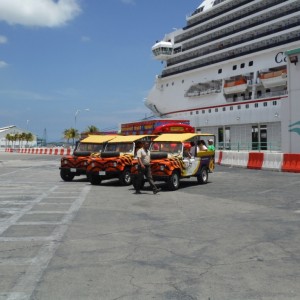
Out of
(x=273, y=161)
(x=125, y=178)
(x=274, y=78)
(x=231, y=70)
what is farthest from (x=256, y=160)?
(x=231, y=70)

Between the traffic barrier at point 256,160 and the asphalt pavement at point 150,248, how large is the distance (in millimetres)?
11054

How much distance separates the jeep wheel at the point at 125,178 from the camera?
1594cm

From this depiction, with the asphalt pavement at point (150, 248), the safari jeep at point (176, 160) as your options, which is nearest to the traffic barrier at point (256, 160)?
the safari jeep at point (176, 160)

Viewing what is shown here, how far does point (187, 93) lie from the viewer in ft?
196

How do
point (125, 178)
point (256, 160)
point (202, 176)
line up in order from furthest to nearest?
point (256, 160) → point (202, 176) → point (125, 178)

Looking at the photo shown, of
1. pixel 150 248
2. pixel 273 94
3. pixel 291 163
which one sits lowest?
pixel 150 248

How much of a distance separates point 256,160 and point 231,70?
32.3 m

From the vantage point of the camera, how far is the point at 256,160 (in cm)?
2348

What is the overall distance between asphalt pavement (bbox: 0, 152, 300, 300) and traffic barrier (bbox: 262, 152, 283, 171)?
31.8 ft

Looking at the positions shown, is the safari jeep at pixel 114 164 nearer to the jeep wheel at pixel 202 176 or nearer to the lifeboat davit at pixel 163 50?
the jeep wheel at pixel 202 176

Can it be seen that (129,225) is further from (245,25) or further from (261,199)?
(245,25)

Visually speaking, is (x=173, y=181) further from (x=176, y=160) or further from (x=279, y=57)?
(x=279, y=57)

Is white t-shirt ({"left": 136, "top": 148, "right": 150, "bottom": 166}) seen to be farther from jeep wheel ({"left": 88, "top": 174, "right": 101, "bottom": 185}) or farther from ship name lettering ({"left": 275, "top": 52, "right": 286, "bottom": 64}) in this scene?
ship name lettering ({"left": 275, "top": 52, "right": 286, "bottom": 64})

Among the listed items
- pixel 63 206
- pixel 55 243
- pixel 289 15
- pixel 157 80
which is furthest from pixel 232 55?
pixel 55 243
